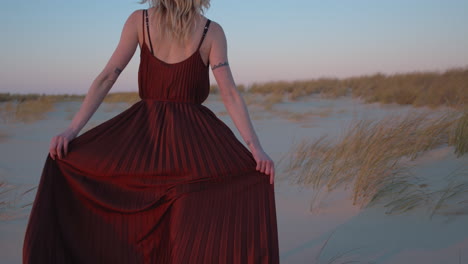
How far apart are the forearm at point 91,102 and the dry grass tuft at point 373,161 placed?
2.87 meters

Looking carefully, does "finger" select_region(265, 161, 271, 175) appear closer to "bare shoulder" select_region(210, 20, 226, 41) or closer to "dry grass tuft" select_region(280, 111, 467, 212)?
"bare shoulder" select_region(210, 20, 226, 41)

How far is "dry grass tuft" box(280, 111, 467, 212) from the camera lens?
4695 millimetres

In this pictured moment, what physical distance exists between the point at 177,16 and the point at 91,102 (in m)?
0.62

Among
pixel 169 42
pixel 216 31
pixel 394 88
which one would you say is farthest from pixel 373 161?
pixel 394 88

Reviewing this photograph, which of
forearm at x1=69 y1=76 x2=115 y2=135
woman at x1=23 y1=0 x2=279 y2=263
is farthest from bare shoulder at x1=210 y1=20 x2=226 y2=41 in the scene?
forearm at x1=69 y1=76 x2=115 y2=135

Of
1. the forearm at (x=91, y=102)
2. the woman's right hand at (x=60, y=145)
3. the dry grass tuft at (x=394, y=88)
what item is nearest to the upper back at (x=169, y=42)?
the forearm at (x=91, y=102)

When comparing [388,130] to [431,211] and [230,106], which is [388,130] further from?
[230,106]

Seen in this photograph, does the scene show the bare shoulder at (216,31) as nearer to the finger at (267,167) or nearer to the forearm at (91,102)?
the forearm at (91,102)

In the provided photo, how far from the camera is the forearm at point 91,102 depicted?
244 centimetres

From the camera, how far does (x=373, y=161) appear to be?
15.7ft

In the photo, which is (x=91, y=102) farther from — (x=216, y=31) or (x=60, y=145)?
(x=216, y=31)

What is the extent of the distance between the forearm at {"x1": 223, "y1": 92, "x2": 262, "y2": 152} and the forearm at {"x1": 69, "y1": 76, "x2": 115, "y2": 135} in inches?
25.0

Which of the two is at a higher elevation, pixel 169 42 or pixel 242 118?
pixel 169 42

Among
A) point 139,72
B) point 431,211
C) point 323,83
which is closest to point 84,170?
point 139,72
